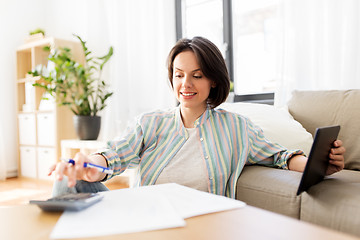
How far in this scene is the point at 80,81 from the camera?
3.34 m

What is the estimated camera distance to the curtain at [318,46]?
188cm

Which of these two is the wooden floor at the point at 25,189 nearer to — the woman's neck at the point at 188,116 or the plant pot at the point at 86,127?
the plant pot at the point at 86,127

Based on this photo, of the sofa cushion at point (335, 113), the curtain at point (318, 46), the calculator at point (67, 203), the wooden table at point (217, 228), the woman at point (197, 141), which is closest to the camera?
the wooden table at point (217, 228)

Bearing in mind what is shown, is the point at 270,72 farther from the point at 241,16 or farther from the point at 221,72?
the point at 221,72

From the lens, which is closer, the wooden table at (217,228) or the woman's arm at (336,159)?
the wooden table at (217,228)

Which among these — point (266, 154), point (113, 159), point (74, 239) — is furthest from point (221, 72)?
point (74, 239)

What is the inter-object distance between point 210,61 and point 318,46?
1222 mm

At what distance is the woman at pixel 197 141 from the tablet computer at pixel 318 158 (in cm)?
18

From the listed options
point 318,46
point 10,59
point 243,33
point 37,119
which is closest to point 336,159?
point 318,46

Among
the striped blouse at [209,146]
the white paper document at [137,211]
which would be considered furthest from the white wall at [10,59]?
the white paper document at [137,211]

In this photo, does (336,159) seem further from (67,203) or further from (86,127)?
(86,127)

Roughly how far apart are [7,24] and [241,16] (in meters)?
2.71

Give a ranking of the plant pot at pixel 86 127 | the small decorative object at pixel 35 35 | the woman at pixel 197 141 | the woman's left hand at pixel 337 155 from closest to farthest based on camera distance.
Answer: the woman's left hand at pixel 337 155 → the woman at pixel 197 141 → the plant pot at pixel 86 127 → the small decorative object at pixel 35 35

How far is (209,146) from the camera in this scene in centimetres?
112
